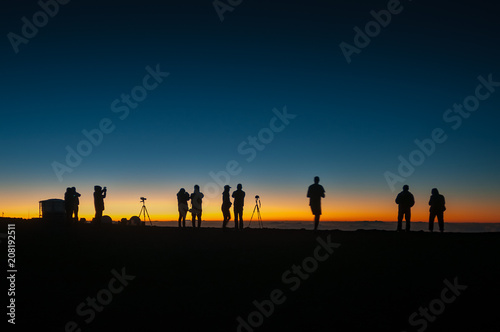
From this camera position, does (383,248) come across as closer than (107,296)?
No

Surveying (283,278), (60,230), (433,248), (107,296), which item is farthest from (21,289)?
(60,230)

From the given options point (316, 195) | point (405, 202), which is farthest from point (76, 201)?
point (405, 202)

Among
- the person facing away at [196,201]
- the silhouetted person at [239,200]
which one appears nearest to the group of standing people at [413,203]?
the silhouetted person at [239,200]

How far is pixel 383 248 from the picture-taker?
42.7 ft

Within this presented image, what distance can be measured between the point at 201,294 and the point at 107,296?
1.76 m

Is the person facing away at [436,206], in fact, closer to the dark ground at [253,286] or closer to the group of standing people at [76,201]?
the dark ground at [253,286]

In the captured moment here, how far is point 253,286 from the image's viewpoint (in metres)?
8.55

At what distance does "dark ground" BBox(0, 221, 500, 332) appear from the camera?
6.60 metres

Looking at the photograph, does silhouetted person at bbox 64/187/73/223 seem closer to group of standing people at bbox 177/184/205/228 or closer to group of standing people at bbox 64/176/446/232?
group of standing people at bbox 64/176/446/232

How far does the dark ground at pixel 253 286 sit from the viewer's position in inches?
260

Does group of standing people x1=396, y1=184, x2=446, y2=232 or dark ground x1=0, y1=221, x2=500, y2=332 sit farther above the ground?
group of standing people x1=396, y1=184, x2=446, y2=232

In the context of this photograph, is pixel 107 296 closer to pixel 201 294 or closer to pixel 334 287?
pixel 201 294

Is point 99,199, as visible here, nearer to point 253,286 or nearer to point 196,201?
point 196,201

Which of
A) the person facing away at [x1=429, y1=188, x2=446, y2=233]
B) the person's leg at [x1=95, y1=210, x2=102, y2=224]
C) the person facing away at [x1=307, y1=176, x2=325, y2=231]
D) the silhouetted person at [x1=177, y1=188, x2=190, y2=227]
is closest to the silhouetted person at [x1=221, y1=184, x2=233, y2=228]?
the silhouetted person at [x1=177, y1=188, x2=190, y2=227]
